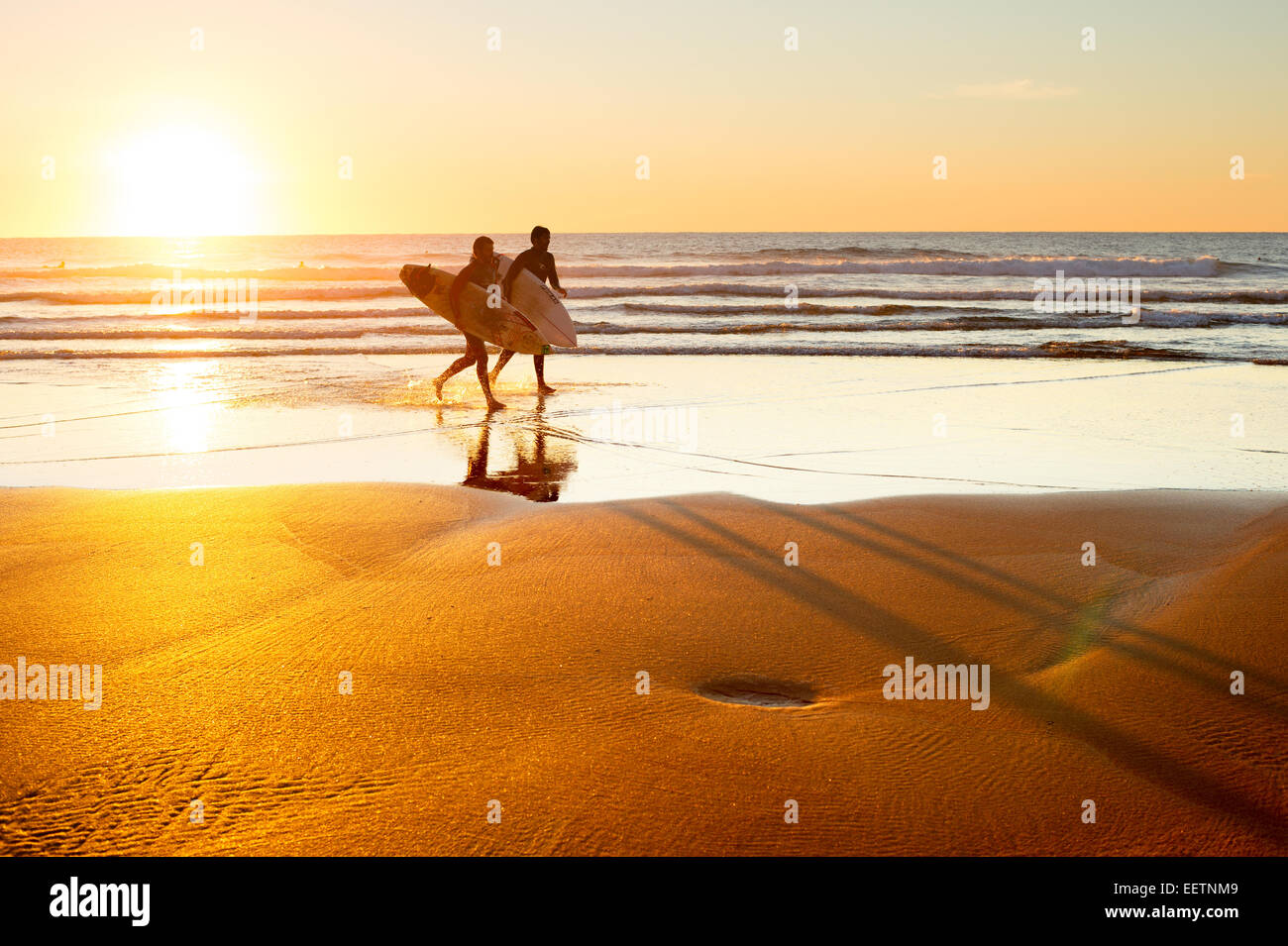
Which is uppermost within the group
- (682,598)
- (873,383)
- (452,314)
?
(452,314)

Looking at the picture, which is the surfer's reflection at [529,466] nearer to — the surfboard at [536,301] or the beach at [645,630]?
the beach at [645,630]

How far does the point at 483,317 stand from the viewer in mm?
11398

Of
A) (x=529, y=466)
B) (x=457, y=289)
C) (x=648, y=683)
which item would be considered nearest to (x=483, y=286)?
(x=457, y=289)

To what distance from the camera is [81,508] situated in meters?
6.32

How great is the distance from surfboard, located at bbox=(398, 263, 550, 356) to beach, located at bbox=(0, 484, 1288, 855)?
5608 millimetres

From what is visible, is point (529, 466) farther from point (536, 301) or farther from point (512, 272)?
point (536, 301)

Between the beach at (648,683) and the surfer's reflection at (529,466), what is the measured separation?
3.54 ft

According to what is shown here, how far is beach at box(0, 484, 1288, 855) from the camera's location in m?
2.88

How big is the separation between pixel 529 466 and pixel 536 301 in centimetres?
449

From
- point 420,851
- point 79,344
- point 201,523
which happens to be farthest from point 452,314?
point 79,344

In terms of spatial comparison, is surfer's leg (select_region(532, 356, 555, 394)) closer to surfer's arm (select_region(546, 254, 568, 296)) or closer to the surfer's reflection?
surfer's arm (select_region(546, 254, 568, 296))
